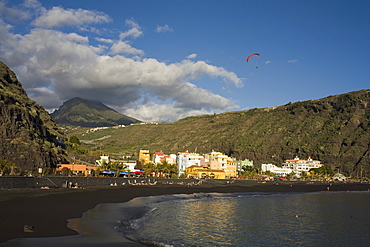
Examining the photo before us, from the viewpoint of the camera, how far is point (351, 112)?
634 feet

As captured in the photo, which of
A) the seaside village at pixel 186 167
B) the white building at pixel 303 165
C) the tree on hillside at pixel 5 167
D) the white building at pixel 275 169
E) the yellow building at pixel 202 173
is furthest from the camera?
the white building at pixel 303 165

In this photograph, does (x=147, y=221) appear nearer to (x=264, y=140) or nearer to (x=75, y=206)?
(x=75, y=206)

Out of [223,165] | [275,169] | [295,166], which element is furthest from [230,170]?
[295,166]

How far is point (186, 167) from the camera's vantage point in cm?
13038

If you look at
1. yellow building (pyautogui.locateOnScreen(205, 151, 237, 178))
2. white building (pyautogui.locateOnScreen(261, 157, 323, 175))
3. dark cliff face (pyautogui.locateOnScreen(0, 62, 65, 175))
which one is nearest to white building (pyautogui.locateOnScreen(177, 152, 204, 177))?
yellow building (pyautogui.locateOnScreen(205, 151, 237, 178))

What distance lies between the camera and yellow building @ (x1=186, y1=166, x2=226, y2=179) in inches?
4610

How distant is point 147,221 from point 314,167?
6117 inches

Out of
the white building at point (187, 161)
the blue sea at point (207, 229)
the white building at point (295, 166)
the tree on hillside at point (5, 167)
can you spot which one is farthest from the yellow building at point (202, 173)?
the blue sea at point (207, 229)

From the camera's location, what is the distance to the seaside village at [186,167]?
88.6 m

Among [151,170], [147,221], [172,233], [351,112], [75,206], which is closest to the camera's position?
[172,233]

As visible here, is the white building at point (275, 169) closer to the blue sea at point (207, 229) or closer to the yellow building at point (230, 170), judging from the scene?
the yellow building at point (230, 170)

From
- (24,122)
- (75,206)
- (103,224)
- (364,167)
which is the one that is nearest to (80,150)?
(24,122)

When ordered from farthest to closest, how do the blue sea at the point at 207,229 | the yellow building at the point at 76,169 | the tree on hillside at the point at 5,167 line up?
1. the yellow building at the point at 76,169
2. the tree on hillside at the point at 5,167
3. the blue sea at the point at 207,229

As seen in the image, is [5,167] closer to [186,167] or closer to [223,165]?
[186,167]
